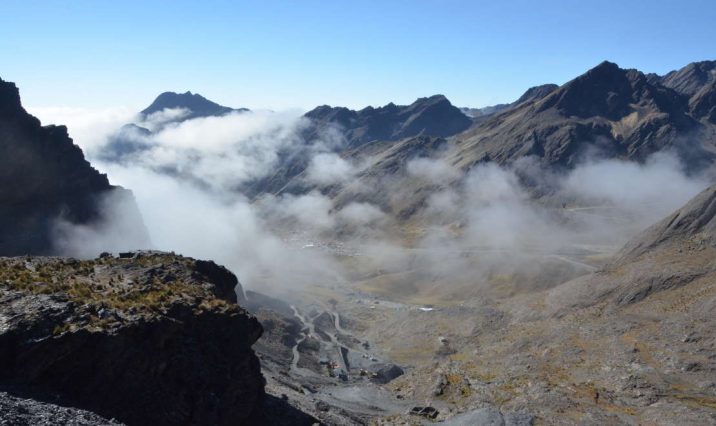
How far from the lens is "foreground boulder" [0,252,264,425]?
35062 mm

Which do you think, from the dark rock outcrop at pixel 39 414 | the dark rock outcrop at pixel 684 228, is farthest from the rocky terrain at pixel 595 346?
the dark rock outcrop at pixel 39 414

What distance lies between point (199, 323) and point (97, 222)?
87992 mm

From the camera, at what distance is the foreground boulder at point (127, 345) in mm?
35062

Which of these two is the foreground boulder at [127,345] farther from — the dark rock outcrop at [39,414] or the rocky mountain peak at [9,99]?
the rocky mountain peak at [9,99]

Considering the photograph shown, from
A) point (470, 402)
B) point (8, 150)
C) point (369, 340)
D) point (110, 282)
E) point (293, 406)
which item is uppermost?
point (8, 150)

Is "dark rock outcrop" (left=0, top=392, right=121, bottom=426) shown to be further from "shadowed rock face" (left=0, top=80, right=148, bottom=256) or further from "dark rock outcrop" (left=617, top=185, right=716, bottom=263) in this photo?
"dark rock outcrop" (left=617, top=185, right=716, bottom=263)

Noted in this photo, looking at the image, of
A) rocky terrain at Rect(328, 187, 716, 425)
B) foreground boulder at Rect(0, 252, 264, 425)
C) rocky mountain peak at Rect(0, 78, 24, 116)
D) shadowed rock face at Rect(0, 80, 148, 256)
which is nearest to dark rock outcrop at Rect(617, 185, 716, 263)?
rocky terrain at Rect(328, 187, 716, 425)

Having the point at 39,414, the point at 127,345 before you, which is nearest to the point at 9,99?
the point at 127,345

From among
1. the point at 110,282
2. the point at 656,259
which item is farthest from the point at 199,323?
the point at 656,259

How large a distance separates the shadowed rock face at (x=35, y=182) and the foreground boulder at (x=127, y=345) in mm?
58110

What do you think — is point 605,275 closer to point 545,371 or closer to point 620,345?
point 620,345

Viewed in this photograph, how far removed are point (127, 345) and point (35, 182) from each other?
3393 inches

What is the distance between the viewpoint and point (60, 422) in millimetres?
30641

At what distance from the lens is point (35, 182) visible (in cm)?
10950
